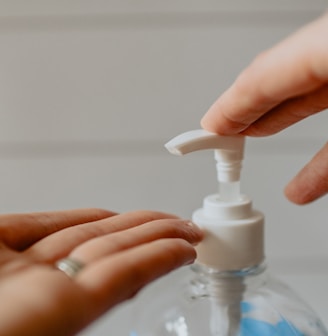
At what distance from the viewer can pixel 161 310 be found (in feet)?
1.51

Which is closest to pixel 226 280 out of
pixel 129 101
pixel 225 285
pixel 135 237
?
pixel 225 285

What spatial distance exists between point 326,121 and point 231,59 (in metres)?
0.11

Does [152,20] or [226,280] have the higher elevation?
[152,20]

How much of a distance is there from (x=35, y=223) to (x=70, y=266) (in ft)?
0.33

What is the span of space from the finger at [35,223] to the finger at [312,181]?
0.43 ft

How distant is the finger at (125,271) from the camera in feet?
0.82

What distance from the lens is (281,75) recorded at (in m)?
0.30

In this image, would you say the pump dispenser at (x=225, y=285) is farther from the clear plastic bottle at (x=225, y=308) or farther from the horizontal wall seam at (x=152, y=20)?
the horizontal wall seam at (x=152, y=20)

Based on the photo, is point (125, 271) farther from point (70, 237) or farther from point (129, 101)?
point (129, 101)

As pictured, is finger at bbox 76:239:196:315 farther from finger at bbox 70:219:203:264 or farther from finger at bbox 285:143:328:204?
finger at bbox 285:143:328:204

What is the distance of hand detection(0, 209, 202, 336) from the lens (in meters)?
0.23

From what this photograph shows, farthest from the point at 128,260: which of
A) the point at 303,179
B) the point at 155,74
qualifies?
the point at 155,74

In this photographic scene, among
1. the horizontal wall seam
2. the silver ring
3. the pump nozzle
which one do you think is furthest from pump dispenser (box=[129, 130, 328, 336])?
the horizontal wall seam

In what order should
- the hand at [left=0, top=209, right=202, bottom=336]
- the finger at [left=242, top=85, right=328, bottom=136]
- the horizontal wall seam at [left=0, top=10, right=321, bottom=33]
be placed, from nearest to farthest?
1. the hand at [left=0, top=209, right=202, bottom=336]
2. the finger at [left=242, top=85, right=328, bottom=136]
3. the horizontal wall seam at [left=0, top=10, right=321, bottom=33]
